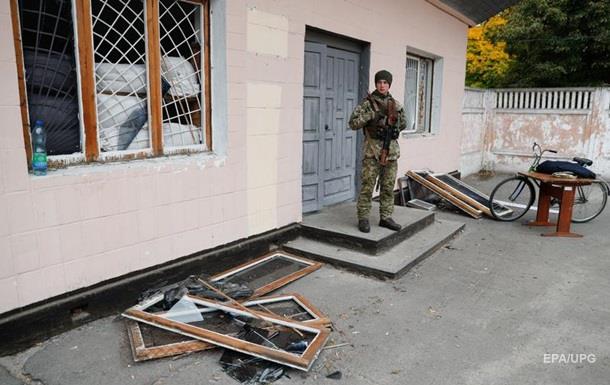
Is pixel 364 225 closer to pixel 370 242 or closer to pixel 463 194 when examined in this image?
pixel 370 242

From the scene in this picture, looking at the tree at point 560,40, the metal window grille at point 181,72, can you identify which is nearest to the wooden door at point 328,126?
the metal window grille at point 181,72

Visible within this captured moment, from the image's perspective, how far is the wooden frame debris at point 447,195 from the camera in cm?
689

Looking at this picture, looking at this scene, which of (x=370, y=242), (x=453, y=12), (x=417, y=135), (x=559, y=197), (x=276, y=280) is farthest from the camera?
(x=453, y=12)

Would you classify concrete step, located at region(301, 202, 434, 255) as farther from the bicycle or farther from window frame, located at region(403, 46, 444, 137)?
window frame, located at region(403, 46, 444, 137)

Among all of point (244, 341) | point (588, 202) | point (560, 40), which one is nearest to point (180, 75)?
point (244, 341)

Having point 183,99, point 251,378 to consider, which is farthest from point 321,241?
point 251,378

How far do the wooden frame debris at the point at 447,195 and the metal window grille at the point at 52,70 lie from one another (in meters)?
5.35

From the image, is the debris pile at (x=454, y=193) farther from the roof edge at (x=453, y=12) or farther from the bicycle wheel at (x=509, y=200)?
the roof edge at (x=453, y=12)

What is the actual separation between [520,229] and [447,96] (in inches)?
132

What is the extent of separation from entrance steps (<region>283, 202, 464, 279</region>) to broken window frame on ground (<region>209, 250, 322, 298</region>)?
0.13m

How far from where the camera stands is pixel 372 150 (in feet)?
15.7

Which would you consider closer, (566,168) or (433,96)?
(566,168)

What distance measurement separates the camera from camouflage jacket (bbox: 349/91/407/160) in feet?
15.4

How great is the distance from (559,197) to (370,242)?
2929 mm
